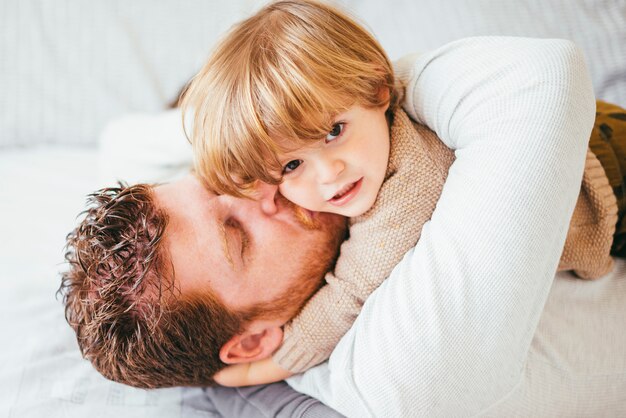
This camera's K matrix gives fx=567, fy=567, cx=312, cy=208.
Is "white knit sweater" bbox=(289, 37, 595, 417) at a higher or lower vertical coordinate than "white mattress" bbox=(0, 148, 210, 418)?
higher

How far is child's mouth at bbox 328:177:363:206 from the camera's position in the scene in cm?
86

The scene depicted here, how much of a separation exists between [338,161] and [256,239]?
222 mm

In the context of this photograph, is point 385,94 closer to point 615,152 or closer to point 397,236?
point 397,236

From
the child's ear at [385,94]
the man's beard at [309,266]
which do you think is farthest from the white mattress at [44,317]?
the child's ear at [385,94]

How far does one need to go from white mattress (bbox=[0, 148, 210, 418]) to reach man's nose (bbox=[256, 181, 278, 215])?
41 cm

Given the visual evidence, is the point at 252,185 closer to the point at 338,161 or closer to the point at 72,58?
the point at 338,161

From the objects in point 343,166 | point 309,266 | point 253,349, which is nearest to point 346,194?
point 343,166

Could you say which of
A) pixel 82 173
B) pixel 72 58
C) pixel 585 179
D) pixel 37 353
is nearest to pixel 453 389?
pixel 585 179

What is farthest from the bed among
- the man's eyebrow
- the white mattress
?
the man's eyebrow

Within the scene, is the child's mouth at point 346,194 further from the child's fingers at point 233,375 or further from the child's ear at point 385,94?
the child's fingers at point 233,375

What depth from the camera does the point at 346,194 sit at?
87 cm

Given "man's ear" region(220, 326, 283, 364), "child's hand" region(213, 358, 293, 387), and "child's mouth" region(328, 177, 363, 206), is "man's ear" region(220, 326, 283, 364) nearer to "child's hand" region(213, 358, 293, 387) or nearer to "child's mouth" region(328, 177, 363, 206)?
"child's hand" region(213, 358, 293, 387)

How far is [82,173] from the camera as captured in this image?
1.53 m

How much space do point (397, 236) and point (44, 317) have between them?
77 cm
